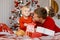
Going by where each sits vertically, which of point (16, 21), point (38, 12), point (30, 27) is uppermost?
point (38, 12)

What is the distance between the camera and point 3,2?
9.94 feet

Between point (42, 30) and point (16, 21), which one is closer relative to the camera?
point (42, 30)

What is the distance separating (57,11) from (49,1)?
0.25m

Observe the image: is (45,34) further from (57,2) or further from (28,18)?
(57,2)

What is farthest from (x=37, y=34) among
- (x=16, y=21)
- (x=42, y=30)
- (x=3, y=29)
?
(x=16, y=21)

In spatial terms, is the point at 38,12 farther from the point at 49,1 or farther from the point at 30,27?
the point at 49,1

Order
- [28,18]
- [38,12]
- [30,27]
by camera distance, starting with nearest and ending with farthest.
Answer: [30,27] < [38,12] < [28,18]

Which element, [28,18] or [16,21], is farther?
[16,21]

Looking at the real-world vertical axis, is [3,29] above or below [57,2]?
below

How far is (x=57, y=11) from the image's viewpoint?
10.2ft

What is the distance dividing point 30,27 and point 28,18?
0.89 metres

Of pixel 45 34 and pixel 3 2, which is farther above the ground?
pixel 3 2

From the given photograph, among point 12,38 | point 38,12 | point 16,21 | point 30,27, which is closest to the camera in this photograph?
point 12,38

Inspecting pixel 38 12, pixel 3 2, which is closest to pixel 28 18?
pixel 38 12
